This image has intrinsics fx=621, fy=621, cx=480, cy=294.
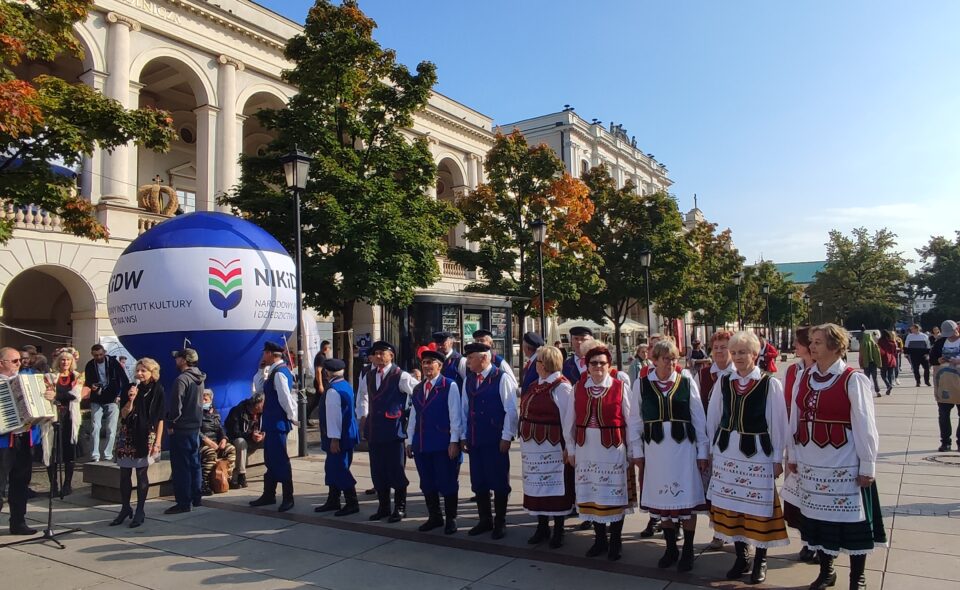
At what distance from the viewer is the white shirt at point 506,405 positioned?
6188mm

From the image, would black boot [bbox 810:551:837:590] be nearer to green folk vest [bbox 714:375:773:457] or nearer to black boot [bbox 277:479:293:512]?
green folk vest [bbox 714:375:773:457]

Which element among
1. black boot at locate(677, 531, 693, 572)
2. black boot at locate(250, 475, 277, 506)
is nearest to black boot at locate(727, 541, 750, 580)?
black boot at locate(677, 531, 693, 572)

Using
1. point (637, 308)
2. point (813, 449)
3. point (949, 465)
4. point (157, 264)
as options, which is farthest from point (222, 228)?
point (637, 308)

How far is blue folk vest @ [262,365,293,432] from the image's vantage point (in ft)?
25.4

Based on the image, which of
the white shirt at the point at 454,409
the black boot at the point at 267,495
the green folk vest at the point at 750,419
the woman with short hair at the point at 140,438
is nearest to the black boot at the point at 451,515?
the white shirt at the point at 454,409

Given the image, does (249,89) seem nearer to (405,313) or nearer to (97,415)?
(405,313)

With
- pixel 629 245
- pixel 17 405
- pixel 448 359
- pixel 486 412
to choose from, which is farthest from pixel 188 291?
pixel 629 245

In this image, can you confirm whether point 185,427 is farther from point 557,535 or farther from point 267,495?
point 557,535

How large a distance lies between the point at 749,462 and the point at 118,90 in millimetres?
21680

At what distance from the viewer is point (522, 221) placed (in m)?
23.8

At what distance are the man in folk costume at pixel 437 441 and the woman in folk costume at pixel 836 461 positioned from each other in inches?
127

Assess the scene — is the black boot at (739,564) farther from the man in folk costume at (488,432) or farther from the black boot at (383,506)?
the black boot at (383,506)

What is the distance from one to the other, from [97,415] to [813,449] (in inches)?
412

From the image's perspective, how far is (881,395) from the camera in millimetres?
18188
